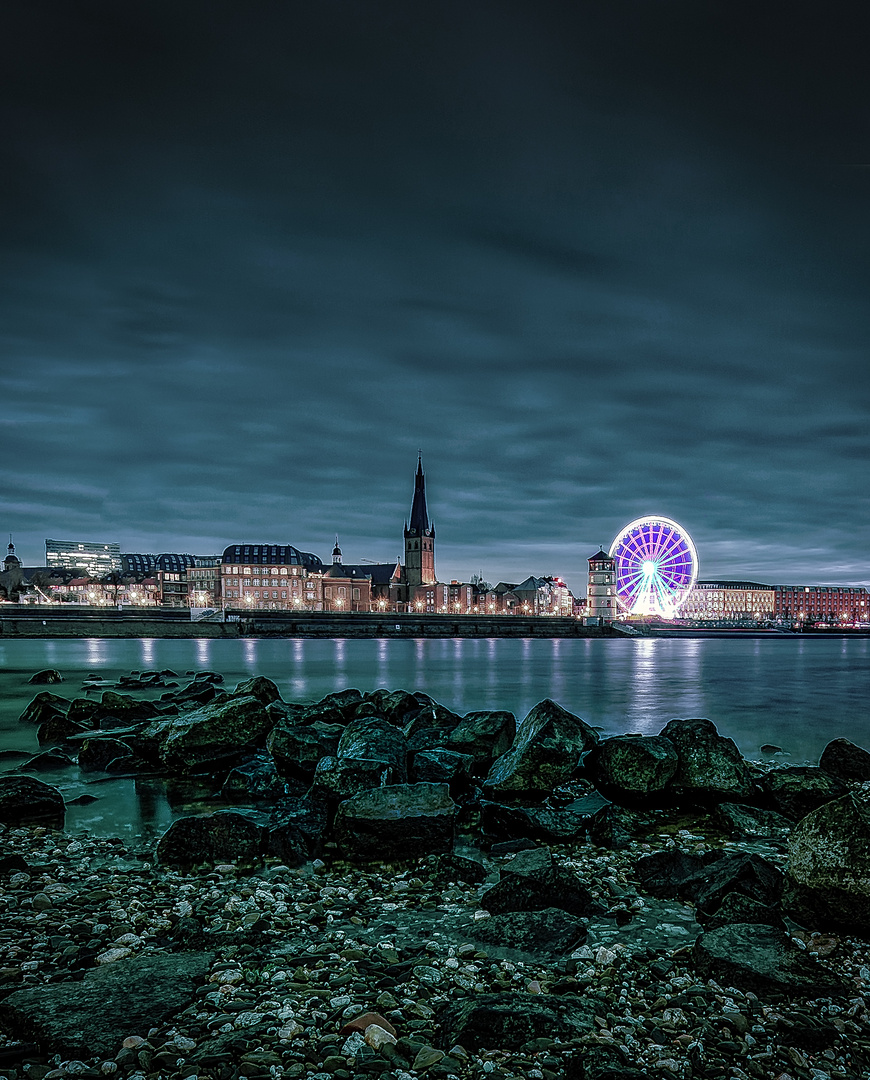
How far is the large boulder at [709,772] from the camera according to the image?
12094mm

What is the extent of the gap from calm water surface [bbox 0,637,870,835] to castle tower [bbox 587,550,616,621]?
3082 inches

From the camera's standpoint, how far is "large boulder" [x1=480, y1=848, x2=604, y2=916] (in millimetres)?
7156

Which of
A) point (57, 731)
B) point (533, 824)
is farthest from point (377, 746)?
point (57, 731)

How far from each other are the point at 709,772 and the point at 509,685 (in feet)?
89.1

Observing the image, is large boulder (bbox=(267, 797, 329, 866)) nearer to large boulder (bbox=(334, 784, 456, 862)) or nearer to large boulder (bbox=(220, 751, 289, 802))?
large boulder (bbox=(334, 784, 456, 862))

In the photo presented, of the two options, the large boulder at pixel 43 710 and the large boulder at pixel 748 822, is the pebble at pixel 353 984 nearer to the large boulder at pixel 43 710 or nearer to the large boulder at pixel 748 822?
the large boulder at pixel 748 822

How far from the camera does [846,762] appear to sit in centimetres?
1454

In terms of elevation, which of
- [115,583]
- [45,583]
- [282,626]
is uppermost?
[45,583]

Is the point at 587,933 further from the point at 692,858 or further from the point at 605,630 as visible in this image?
the point at 605,630

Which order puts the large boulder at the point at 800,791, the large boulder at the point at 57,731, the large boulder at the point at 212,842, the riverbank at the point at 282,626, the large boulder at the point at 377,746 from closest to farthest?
the large boulder at the point at 212,842 < the large boulder at the point at 800,791 < the large boulder at the point at 377,746 < the large boulder at the point at 57,731 < the riverbank at the point at 282,626

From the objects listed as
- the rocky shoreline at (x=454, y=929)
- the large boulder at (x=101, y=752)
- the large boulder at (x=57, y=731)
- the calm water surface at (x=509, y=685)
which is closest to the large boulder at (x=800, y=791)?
the rocky shoreline at (x=454, y=929)

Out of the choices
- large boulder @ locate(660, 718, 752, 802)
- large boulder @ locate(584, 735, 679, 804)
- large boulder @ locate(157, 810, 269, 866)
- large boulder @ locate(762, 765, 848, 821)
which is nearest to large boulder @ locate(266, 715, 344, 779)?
large boulder @ locate(157, 810, 269, 866)

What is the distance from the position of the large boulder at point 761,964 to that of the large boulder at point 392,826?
13.3ft

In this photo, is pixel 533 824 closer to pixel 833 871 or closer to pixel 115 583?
pixel 833 871
